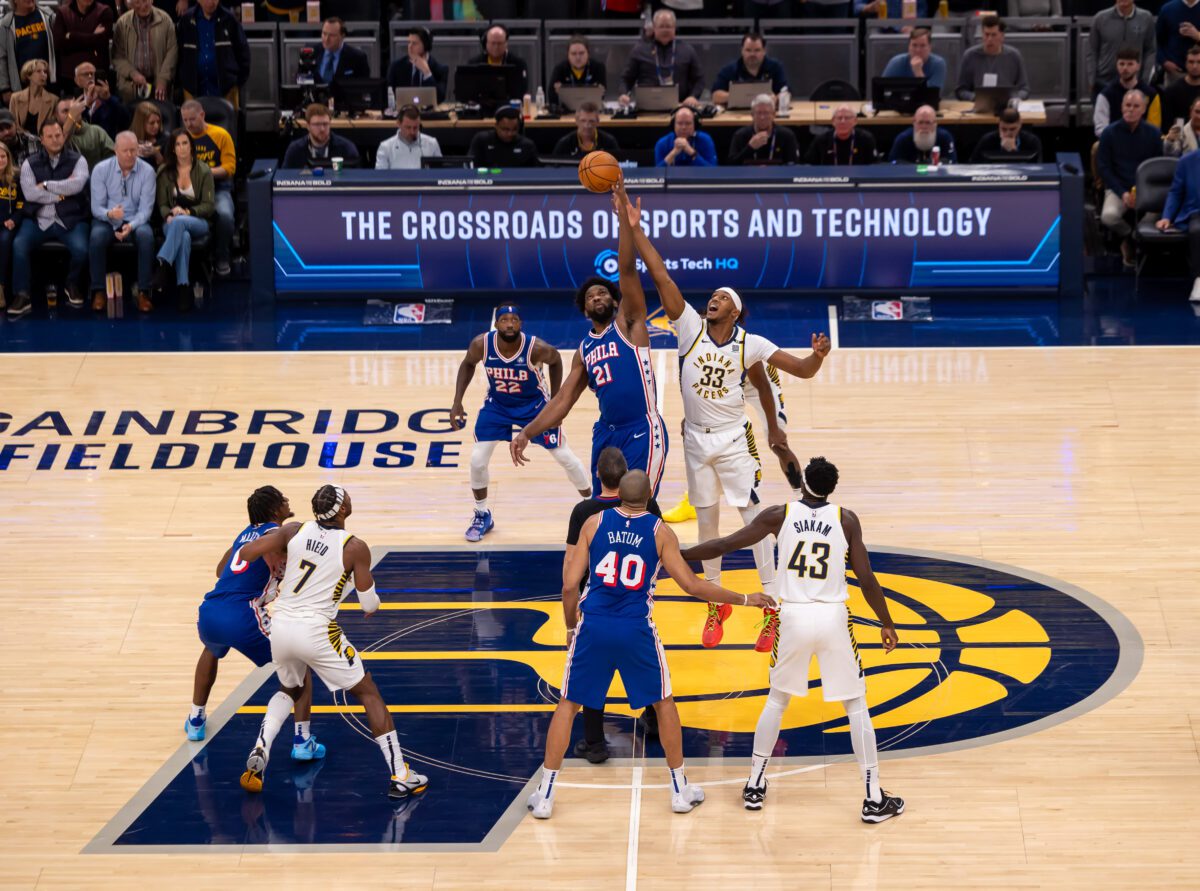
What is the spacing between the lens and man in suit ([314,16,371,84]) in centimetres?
2119

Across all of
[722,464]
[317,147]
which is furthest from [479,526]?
[317,147]

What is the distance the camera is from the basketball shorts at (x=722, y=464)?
11.1m

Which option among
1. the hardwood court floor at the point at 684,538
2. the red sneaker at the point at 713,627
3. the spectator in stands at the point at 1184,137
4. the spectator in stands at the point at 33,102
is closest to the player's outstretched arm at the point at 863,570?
the hardwood court floor at the point at 684,538

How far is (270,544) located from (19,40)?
1307 cm

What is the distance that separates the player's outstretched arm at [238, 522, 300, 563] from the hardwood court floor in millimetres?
1358

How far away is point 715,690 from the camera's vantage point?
1058 centimetres

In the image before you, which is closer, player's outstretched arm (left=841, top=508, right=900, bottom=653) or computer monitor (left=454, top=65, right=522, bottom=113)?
player's outstretched arm (left=841, top=508, right=900, bottom=653)

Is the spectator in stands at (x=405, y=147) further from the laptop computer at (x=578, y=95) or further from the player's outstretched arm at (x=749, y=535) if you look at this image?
the player's outstretched arm at (x=749, y=535)

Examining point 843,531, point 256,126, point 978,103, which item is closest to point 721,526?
point 843,531

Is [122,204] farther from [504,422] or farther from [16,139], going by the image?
[504,422]

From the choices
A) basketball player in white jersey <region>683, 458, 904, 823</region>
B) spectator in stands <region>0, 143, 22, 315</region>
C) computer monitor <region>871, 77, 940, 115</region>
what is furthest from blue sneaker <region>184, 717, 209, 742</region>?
computer monitor <region>871, 77, 940, 115</region>

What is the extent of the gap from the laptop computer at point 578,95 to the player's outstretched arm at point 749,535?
12.3 meters

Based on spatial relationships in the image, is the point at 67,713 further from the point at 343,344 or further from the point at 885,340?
the point at 885,340

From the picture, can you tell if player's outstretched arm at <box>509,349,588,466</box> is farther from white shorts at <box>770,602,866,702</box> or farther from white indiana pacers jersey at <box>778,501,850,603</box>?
white shorts at <box>770,602,866,702</box>
